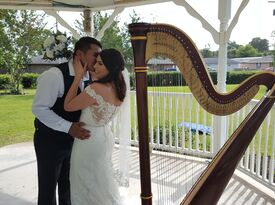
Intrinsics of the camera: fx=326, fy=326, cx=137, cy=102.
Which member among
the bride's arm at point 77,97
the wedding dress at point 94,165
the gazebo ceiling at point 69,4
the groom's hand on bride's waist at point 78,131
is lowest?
the wedding dress at point 94,165

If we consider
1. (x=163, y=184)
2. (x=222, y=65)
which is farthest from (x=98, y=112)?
(x=222, y=65)

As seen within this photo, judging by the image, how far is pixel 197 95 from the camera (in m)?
1.83

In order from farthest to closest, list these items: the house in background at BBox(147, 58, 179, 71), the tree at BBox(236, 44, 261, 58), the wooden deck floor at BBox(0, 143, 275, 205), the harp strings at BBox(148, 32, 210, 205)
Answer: the tree at BBox(236, 44, 261, 58) → the wooden deck floor at BBox(0, 143, 275, 205) → the harp strings at BBox(148, 32, 210, 205) → the house in background at BBox(147, 58, 179, 71)

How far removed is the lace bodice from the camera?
196cm

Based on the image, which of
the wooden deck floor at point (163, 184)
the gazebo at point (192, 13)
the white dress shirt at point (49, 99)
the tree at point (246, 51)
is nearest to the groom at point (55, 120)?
the white dress shirt at point (49, 99)

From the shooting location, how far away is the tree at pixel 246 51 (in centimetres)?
2512

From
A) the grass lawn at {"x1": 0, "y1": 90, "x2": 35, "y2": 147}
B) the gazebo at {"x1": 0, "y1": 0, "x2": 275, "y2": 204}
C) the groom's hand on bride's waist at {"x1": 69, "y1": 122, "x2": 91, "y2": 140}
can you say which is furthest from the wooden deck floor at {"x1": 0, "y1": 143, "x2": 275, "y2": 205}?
the grass lawn at {"x1": 0, "y1": 90, "x2": 35, "y2": 147}

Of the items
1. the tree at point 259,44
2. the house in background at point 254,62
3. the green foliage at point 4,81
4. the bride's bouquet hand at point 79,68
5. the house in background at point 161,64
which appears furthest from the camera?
the tree at point 259,44

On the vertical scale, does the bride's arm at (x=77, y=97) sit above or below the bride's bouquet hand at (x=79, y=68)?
below

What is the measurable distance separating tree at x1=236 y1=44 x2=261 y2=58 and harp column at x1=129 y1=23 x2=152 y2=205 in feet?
81.7

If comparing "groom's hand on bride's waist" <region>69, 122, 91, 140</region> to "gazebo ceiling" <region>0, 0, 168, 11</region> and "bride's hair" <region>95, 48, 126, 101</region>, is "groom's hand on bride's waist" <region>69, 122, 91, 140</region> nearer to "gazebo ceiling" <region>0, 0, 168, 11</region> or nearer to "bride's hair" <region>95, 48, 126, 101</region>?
"bride's hair" <region>95, 48, 126, 101</region>

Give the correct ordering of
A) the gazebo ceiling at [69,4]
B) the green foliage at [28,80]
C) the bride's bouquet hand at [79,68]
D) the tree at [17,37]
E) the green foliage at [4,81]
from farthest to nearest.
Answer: the green foliage at [28,80], the green foliage at [4,81], the tree at [17,37], the gazebo ceiling at [69,4], the bride's bouquet hand at [79,68]

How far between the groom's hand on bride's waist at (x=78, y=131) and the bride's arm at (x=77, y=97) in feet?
0.41

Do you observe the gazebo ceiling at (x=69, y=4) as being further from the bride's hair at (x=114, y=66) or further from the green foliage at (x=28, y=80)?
the green foliage at (x=28, y=80)
